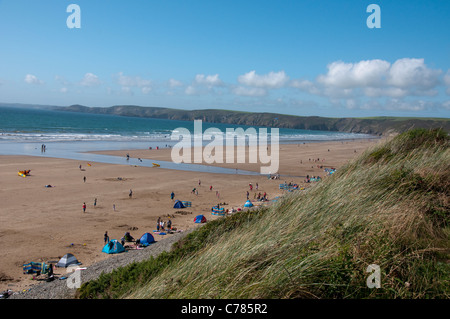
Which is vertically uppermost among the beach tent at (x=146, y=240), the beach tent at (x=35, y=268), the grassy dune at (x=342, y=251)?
the grassy dune at (x=342, y=251)

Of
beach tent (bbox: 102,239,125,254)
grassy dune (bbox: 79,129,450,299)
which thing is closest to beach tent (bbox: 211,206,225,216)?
beach tent (bbox: 102,239,125,254)

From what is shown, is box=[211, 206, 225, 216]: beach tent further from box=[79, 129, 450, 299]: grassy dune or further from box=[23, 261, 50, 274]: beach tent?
box=[79, 129, 450, 299]: grassy dune

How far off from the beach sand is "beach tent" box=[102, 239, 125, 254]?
35cm

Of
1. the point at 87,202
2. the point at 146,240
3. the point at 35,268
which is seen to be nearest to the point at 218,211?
the point at 146,240

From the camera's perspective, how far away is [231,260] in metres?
3.69

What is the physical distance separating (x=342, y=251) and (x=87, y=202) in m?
21.6

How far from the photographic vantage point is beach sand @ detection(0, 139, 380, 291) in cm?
1449

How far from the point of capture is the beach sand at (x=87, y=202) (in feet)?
47.5

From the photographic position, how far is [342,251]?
10.7 feet

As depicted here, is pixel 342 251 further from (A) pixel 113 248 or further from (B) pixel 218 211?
(B) pixel 218 211

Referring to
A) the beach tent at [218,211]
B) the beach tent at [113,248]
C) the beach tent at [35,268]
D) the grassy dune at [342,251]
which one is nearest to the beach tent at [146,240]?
the beach tent at [113,248]

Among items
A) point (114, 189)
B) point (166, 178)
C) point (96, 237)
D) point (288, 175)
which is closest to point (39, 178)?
point (114, 189)

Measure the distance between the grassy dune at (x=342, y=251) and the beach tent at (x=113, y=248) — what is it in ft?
34.0

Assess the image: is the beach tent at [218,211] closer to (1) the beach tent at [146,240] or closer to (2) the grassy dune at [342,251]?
(1) the beach tent at [146,240]
